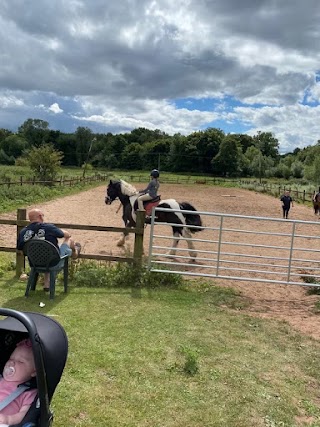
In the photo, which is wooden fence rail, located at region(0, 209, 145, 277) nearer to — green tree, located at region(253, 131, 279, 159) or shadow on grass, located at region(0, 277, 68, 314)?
shadow on grass, located at region(0, 277, 68, 314)

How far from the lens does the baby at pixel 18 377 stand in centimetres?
249

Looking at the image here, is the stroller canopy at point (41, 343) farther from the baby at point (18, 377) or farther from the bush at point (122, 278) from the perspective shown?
the bush at point (122, 278)

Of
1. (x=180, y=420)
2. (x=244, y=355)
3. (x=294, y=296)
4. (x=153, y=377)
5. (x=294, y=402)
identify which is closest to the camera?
(x=180, y=420)

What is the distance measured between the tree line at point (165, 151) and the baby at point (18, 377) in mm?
88943

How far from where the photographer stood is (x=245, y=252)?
10.9 metres

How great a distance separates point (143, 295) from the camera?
6.61 m

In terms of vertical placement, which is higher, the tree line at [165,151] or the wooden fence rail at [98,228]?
the tree line at [165,151]

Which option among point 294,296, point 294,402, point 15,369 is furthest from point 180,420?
point 294,296

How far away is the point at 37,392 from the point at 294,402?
2417 mm

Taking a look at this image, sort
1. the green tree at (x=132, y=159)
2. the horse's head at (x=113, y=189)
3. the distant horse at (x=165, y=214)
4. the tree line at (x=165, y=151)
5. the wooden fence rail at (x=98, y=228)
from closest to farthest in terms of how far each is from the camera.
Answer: the wooden fence rail at (x=98, y=228) < the distant horse at (x=165, y=214) < the horse's head at (x=113, y=189) < the tree line at (x=165, y=151) < the green tree at (x=132, y=159)

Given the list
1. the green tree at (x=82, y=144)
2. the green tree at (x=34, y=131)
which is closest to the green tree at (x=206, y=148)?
the green tree at (x=82, y=144)

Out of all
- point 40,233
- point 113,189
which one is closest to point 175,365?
point 40,233

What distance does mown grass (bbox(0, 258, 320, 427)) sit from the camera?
341 cm

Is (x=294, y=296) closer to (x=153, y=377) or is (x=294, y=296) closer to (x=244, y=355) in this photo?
(x=244, y=355)
